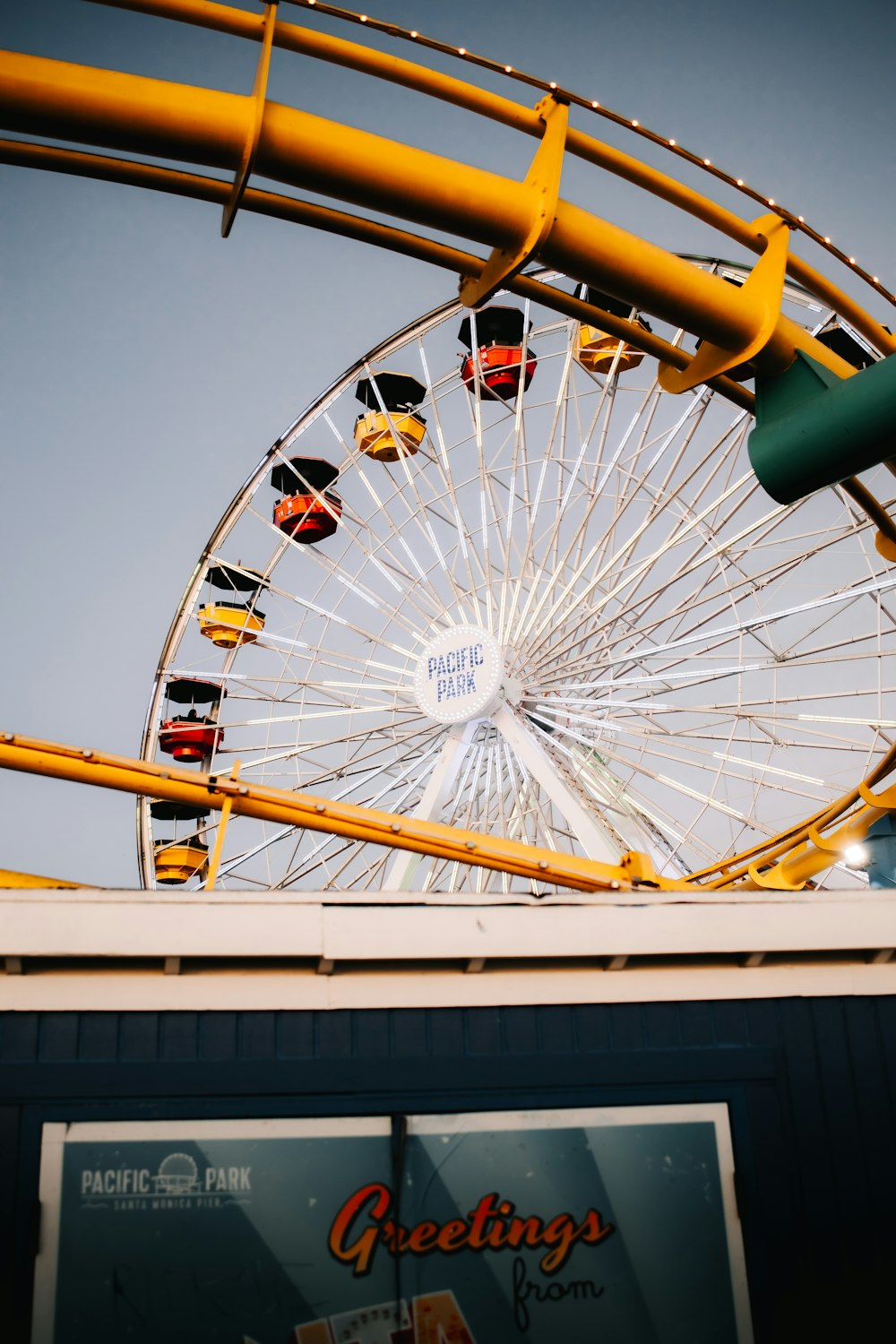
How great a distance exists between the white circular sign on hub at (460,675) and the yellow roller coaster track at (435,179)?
10.7 m

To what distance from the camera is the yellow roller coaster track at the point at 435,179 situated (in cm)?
424

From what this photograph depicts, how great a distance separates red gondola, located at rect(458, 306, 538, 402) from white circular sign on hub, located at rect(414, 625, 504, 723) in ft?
13.2

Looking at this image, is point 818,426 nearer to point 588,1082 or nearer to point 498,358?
point 588,1082

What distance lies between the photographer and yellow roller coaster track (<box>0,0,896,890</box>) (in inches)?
167

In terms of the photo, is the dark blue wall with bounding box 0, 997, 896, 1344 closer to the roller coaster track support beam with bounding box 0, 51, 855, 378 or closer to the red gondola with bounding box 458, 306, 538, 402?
the roller coaster track support beam with bounding box 0, 51, 855, 378

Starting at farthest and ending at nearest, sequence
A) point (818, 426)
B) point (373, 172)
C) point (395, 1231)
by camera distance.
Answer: point (818, 426)
point (395, 1231)
point (373, 172)

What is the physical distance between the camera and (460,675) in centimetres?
1739

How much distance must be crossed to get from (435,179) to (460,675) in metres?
12.8

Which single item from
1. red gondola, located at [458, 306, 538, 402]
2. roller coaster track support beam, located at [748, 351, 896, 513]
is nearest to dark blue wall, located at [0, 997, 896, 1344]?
roller coaster track support beam, located at [748, 351, 896, 513]

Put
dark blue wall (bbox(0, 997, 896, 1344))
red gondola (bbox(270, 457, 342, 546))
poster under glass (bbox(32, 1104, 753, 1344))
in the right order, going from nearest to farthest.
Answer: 1. poster under glass (bbox(32, 1104, 753, 1344))
2. dark blue wall (bbox(0, 997, 896, 1344))
3. red gondola (bbox(270, 457, 342, 546))

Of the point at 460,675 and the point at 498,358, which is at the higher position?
the point at 498,358

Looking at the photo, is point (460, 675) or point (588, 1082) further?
point (460, 675)

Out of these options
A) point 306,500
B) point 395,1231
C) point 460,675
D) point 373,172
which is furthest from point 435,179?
point 306,500

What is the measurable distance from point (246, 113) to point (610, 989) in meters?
3.62
